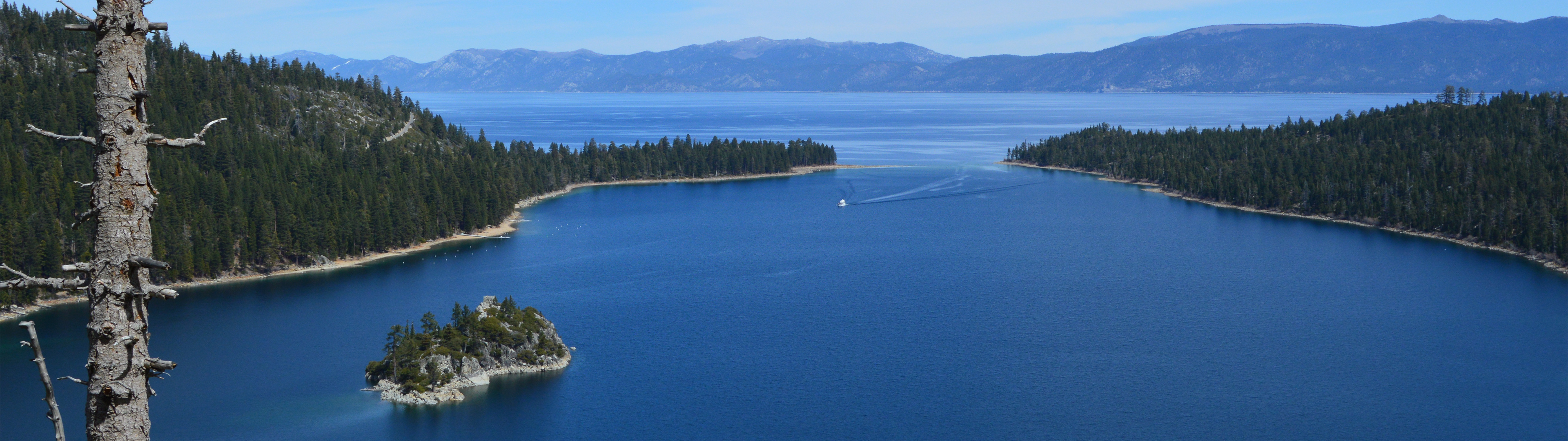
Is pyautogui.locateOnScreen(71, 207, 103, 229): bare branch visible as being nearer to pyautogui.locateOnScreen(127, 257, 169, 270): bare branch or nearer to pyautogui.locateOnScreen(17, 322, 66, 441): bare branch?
pyautogui.locateOnScreen(127, 257, 169, 270): bare branch

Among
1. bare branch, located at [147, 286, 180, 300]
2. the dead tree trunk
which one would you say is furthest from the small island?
bare branch, located at [147, 286, 180, 300]

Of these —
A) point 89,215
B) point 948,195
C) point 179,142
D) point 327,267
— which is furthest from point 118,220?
point 948,195

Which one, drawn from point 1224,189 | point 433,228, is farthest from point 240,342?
point 1224,189

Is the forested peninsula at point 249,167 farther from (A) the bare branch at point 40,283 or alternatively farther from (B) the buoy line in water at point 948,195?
(A) the bare branch at point 40,283

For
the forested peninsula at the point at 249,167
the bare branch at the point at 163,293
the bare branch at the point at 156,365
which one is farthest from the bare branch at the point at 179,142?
the forested peninsula at the point at 249,167

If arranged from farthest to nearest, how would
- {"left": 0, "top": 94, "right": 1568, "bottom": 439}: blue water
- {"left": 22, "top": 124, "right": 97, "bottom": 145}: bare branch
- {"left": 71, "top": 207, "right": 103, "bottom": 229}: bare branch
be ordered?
{"left": 0, "top": 94, "right": 1568, "bottom": 439}: blue water, {"left": 71, "top": 207, "right": 103, "bottom": 229}: bare branch, {"left": 22, "top": 124, "right": 97, "bottom": 145}: bare branch

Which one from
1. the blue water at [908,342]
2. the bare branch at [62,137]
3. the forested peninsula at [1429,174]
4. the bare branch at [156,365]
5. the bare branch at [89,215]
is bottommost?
the blue water at [908,342]

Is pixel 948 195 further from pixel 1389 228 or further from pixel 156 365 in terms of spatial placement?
pixel 156 365

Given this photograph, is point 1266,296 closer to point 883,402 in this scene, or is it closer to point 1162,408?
point 1162,408
